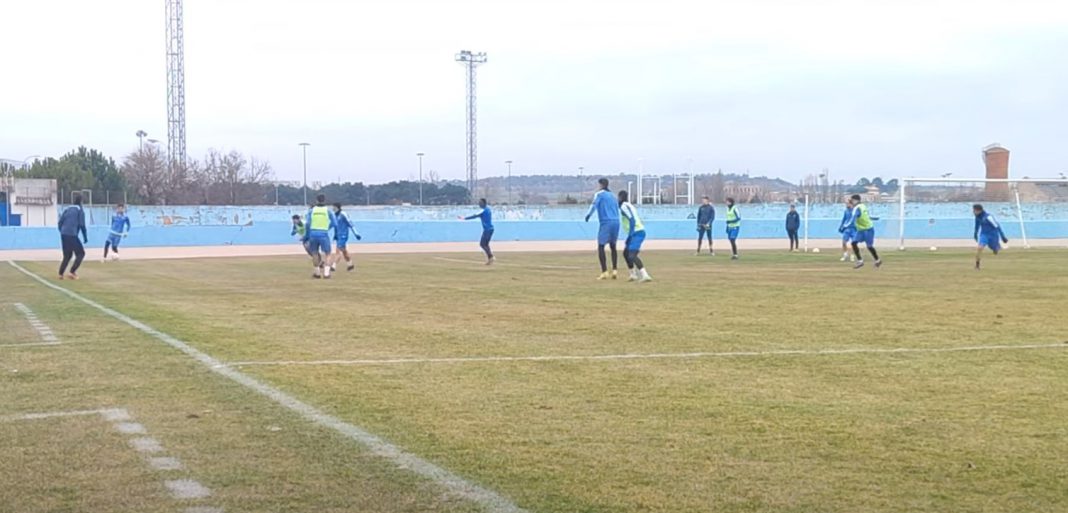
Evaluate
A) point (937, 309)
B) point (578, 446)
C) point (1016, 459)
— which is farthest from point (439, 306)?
point (1016, 459)

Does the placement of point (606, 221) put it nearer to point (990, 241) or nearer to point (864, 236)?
point (864, 236)

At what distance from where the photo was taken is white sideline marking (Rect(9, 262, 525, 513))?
4867 millimetres

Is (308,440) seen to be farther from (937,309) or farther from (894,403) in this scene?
(937,309)

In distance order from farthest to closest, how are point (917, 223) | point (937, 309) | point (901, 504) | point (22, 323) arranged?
1. point (917, 223)
2. point (937, 309)
3. point (22, 323)
4. point (901, 504)

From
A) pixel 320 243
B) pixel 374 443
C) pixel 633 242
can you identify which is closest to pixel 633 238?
pixel 633 242

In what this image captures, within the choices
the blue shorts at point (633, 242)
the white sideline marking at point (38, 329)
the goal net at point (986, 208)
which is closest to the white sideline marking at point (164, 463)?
the white sideline marking at point (38, 329)

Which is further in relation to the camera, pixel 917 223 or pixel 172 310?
pixel 917 223

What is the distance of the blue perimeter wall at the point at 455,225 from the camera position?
4312cm

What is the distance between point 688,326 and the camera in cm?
1165

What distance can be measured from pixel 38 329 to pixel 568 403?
275 inches

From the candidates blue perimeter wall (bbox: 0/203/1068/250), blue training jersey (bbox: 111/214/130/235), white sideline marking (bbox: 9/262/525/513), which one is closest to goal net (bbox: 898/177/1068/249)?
blue perimeter wall (bbox: 0/203/1068/250)

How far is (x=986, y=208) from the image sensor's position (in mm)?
41156

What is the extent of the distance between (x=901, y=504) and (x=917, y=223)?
4459 cm

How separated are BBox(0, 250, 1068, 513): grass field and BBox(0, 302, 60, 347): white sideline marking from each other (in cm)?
14
